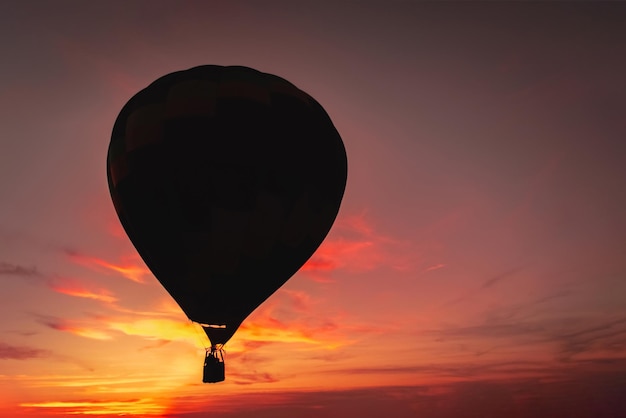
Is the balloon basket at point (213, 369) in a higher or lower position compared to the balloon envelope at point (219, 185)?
lower

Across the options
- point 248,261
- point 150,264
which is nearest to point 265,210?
point 248,261

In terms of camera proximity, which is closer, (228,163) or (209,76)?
(228,163)

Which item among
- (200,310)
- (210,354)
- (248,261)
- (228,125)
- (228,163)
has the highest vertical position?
(228,125)

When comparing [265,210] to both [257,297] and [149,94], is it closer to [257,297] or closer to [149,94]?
[257,297]

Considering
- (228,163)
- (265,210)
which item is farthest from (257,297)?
(228,163)

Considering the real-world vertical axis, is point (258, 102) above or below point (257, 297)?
above
